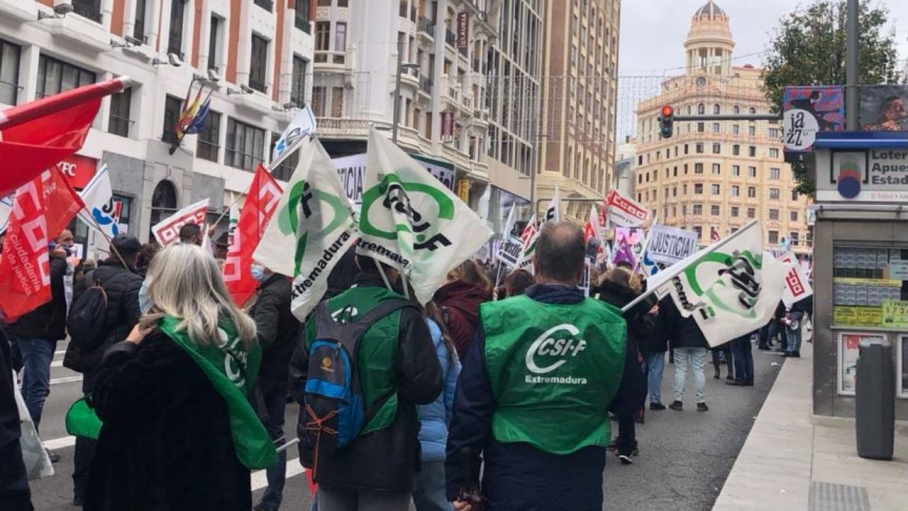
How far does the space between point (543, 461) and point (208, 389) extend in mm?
1287

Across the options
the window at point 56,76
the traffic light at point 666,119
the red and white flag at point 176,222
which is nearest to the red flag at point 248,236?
the red and white flag at point 176,222

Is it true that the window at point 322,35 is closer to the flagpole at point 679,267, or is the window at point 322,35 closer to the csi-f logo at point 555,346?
the flagpole at point 679,267

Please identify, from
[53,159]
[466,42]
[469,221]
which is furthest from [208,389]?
[466,42]

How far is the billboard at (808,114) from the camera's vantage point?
14.6 metres

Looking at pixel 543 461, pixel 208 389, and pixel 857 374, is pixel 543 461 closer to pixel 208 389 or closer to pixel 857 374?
pixel 208 389

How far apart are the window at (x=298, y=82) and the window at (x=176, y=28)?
643cm

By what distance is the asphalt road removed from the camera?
22.6ft

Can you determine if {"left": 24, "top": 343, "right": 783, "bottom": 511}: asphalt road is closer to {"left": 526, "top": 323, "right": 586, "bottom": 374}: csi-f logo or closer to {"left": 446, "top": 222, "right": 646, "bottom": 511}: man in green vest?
{"left": 446, "top": 222, "right": 646, "bottom": 511}: man in green vest

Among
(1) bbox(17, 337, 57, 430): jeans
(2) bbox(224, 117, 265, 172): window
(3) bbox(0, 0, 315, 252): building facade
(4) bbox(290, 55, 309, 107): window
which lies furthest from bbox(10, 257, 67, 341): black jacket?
(4) bbox(290, 55, 309, 107): window

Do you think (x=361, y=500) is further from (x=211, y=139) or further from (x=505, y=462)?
(x=211, y=139)

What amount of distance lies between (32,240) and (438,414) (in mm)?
4424

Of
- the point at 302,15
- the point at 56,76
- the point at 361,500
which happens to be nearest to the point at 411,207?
the point at 361,500

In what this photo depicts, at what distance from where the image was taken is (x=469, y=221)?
4504 millimetres

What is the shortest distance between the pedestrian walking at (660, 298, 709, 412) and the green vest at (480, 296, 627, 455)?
8323mm
